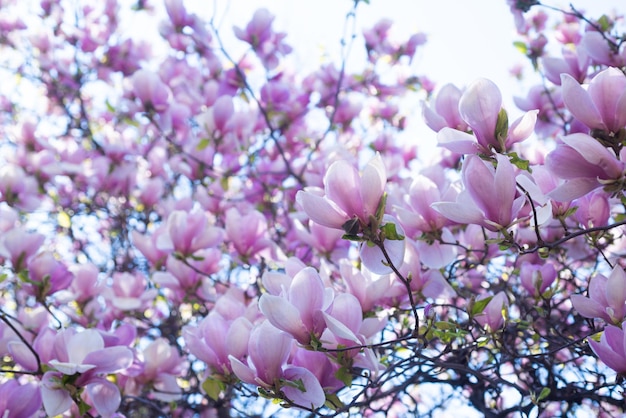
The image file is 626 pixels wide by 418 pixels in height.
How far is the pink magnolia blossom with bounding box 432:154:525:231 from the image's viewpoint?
2.56 feet

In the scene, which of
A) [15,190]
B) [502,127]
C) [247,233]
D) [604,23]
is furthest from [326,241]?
[15,190]

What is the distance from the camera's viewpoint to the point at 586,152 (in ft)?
2.47

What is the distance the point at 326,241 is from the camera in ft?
4.23

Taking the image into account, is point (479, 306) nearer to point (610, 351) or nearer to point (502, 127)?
point (610, 351)

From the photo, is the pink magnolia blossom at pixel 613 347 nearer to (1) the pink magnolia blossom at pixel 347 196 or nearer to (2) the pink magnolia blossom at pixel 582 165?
(2) the pink magnolia blossom at pixel 582 165

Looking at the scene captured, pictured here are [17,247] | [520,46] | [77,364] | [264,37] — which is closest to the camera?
[77,364]

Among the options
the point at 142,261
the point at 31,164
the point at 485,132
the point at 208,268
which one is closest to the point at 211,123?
the point at 208,268

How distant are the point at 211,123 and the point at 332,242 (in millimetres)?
766

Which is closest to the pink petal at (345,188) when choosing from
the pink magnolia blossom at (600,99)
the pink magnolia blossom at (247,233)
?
A: the pink magnolia blossom at (600,99)

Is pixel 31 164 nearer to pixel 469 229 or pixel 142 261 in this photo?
pixel 142 261

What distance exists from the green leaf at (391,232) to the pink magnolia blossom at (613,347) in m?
0.32

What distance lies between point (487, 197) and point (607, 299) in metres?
0.28

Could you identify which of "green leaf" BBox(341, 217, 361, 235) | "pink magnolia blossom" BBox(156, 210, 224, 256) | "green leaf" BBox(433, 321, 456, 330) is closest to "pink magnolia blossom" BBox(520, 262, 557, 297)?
"green leaf" BBox(433, 321, 456, 330)

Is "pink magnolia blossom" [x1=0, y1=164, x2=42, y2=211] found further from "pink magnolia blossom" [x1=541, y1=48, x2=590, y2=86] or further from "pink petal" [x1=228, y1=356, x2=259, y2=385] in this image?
"pink magnolia blossom" [x1=541, y1=48, x2=590, y2=86]
